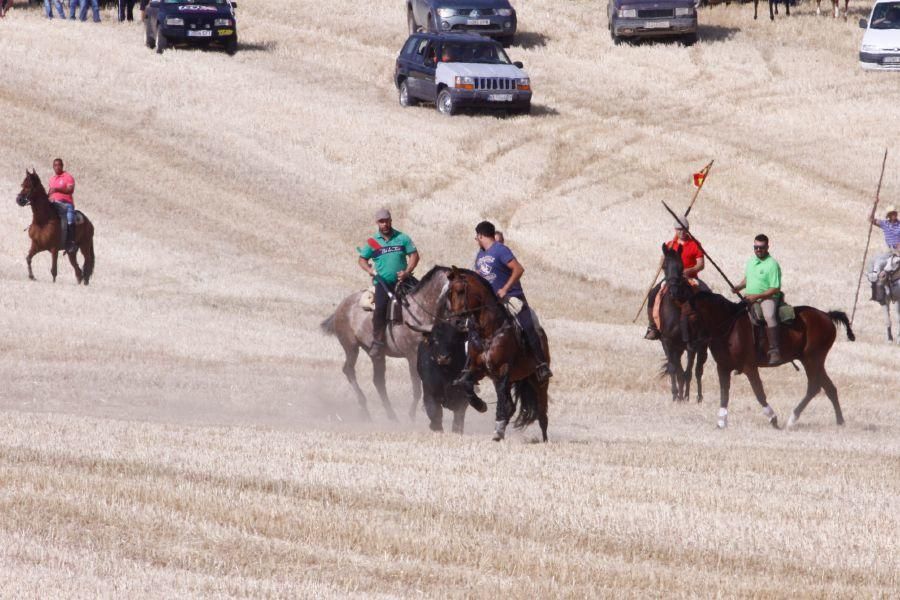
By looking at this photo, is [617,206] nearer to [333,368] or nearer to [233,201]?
[233,201]

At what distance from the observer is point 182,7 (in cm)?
4419

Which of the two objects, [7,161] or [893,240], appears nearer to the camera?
[893,240]

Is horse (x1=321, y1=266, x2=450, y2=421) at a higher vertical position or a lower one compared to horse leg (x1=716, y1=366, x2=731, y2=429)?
higher

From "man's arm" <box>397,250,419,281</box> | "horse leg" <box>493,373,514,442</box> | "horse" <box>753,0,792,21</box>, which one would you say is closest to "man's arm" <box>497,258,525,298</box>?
"horse leg" <box>493,373,514,442</box>

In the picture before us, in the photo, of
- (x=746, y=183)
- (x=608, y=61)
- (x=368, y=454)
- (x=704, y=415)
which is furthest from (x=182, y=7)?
(x=368, y=454)

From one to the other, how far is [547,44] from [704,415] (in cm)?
3145

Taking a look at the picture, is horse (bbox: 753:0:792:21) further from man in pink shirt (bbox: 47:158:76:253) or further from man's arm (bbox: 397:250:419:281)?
man's arm (bbox: 397:250:419:281)

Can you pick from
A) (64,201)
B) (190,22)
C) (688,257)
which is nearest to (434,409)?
(688,257)

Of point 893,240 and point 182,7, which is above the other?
point 182,7

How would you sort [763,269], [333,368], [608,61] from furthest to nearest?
[608,61]
[333,368]
[763,269]

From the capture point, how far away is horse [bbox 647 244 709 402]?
1872 centimetres

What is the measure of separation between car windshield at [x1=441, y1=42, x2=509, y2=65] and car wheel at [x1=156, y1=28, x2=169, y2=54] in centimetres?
892

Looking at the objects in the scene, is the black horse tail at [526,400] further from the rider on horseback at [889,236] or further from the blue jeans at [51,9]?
the blue jeans at [51,9]

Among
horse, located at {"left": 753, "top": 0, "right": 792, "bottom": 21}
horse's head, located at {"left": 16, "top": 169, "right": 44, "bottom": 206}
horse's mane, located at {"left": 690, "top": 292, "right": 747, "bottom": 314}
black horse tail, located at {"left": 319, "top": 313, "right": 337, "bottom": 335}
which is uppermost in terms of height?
horse, located at {"left": 753, "top": 0, "right": 792, "bottom": 21}
